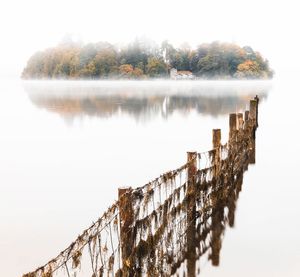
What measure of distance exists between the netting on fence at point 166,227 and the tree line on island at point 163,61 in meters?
154

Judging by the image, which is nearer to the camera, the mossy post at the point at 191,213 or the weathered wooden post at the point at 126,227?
the weathered wooden post at the point at 126,227

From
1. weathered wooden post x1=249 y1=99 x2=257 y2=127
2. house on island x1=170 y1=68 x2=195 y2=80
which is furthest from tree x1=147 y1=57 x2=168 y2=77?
weathered wooden post x1=249 y1=99 x2=257 y2=127

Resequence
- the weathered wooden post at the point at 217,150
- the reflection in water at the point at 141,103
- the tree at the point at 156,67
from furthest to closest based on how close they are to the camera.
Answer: the tree at the point at 156,67, the reflection in water at the point at 141,103, the weathered wooden post at the point at 217,150

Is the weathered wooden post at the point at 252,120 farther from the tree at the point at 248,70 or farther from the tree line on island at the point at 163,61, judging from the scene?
the tree at the point at 248,70

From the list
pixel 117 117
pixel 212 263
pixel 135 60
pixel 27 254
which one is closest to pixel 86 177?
pixel 27 254

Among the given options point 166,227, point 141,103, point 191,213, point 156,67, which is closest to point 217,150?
point 191,213

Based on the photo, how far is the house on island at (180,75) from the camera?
168 meters

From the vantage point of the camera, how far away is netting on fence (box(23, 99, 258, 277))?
17.0 ft

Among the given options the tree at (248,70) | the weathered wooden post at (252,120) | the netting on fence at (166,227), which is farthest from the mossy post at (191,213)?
the tree at (248,70)

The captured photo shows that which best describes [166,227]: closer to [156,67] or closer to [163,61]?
[156,67]

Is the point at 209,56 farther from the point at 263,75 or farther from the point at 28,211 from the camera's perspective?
the point at 28,211

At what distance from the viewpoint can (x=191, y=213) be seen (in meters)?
7.82

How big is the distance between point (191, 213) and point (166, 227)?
1326mm

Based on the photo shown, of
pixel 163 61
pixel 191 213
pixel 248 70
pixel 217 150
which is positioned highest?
pixel 163 61
